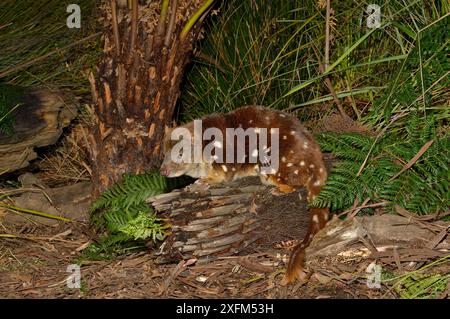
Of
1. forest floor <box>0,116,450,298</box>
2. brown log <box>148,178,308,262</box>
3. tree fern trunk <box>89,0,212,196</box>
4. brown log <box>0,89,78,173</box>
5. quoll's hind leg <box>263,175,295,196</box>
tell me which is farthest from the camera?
brown log <box>0,89,78,173</box>

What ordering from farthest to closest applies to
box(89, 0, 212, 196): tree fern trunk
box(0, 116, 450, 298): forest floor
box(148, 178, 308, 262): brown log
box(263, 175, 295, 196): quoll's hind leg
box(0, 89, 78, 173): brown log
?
box(0, 89, 78, 173): brown log
box(89, 0, 212, 196): tree fern trunk
box(263, 175, 295, 196): quoll's hind leg
box(148, 178, 308, 262): brown log
box(0, 116, 450, 298): forest floor

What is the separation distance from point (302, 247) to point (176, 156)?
37.2 inches

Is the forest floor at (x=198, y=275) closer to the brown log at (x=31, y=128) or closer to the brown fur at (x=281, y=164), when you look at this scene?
the brown fur at (x=281, y=164)

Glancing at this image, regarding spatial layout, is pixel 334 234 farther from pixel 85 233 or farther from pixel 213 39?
pixel 213 39

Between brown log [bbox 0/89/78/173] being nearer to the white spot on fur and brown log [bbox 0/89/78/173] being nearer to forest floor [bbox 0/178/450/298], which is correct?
forest floor [bbox 0/178/450/298]

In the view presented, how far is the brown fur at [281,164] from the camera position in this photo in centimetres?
347

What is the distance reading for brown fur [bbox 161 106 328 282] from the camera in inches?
136

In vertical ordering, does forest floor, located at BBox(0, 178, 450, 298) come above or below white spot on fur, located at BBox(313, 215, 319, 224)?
below

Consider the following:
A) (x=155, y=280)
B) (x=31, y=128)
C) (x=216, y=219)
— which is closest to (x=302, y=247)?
(x=216, y=219)

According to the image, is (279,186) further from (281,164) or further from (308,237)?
(308,237)

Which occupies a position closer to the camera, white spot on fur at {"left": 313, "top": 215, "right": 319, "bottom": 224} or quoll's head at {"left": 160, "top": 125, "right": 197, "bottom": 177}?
white spot on fur at {"left": 313, "top": 215, "right": 319, "bottom": 224}

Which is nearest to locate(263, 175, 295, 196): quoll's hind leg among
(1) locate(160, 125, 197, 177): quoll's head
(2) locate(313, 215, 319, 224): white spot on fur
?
(2) locate(313, 215, 319, 224): white spot on fur

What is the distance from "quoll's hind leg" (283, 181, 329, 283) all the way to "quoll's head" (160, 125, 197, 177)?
0.70m

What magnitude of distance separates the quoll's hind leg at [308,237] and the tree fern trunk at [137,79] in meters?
0.95
